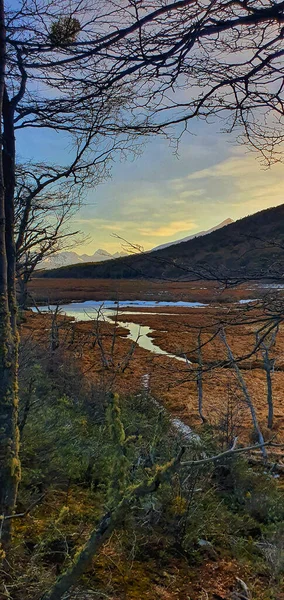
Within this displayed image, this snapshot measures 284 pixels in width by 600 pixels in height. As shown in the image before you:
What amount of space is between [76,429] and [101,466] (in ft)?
3.25

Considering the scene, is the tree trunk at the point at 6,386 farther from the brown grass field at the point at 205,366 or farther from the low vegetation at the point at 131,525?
the brown grass field at the point at 205,366

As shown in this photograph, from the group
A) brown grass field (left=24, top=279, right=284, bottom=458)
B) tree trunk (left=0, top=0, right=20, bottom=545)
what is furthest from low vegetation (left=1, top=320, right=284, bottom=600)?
brown grass field (left=24, top=279, right=284, bottom=458)

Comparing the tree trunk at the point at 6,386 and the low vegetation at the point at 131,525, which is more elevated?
the tree trunk at the point at 6,386

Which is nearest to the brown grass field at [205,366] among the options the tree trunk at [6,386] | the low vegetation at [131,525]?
the low vegetation at [131,525]

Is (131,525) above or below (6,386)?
below

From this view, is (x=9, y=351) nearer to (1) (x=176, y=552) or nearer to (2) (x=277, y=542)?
(1) (x=176, y=552)

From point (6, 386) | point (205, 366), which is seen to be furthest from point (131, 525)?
point (6, 386)

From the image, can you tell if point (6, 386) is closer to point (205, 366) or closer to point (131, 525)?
point (205, 366)

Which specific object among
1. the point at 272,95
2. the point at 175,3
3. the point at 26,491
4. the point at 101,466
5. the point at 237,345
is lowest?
the point at 237,345

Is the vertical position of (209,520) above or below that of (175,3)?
below

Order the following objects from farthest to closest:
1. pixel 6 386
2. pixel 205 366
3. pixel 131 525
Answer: pixel 131 525
pixel 205 366
pixel 6 386

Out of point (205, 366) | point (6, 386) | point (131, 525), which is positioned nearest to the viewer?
point (6, 386)

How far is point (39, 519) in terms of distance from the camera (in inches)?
116

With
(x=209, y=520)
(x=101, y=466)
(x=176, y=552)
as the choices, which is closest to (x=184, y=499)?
(x=209, y=520)
